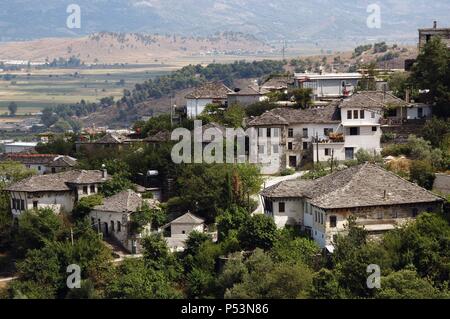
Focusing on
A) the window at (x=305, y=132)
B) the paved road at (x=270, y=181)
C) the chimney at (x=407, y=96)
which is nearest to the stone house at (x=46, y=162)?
the paved road at (x=270, y=181)

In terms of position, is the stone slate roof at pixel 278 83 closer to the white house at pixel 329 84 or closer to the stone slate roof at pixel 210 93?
the white house at pixel 329 84

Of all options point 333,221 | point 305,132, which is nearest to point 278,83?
point 305,132

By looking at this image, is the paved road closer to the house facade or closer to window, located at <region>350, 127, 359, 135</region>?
the house facade

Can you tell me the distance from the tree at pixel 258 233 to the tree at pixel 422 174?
23.2ft

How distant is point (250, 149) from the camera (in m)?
57.9

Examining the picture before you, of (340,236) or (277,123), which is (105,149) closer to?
(277,123)

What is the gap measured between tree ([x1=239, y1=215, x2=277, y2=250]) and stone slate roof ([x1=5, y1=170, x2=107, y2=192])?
997 centimetres

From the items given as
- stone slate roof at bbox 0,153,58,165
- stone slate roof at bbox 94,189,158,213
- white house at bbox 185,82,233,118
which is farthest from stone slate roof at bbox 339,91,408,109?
stone slate roof at bbox 0,153,58,165

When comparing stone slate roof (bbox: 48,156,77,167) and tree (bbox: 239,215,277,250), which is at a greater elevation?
stone slate roof (bbox: 48,156,77,167)

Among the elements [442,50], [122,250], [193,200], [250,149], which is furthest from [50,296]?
[442,50]

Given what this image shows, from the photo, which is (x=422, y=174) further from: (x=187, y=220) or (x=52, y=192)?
(x=52, y=192)

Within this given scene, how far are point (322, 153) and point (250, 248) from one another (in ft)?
41.1

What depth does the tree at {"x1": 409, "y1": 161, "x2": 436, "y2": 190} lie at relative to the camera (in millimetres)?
49625

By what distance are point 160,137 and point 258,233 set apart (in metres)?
16.5
